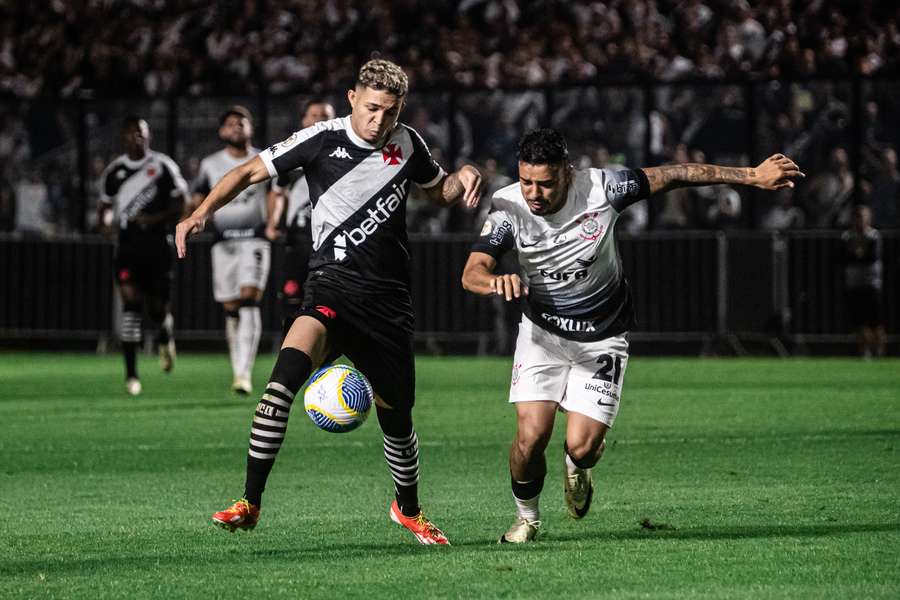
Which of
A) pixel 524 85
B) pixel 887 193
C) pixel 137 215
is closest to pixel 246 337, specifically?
pixel 137 215

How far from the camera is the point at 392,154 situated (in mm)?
7574

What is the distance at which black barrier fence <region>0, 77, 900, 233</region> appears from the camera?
2086 centimetres

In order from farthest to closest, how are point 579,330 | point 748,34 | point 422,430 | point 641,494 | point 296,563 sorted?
point 748,34, point 422,430, point 641,494, point 579,330, point 296,563

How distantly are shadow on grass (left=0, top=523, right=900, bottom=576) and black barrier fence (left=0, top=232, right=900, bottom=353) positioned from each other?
13.7 m

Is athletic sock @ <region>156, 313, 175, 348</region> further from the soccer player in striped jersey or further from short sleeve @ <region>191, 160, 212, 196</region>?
short sleeve @ <region>191, 160, 212, 196</region>

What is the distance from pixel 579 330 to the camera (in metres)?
7.68

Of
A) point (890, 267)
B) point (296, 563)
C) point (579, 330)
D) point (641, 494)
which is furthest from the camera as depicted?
point (890, 267)

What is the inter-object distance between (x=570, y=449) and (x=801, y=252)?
46.0 feet

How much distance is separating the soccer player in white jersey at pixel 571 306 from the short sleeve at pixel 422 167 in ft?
1.09

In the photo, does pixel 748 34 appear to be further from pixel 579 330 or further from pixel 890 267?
pixel 579 330

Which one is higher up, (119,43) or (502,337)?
(119,43)

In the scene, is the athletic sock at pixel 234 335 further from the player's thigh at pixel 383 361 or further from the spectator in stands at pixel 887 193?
the spectator in stands at pixel 887 193

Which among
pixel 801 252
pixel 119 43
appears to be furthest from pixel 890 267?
pixel 119 43

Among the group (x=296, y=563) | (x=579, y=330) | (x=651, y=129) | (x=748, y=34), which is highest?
(x=748, y=34)
